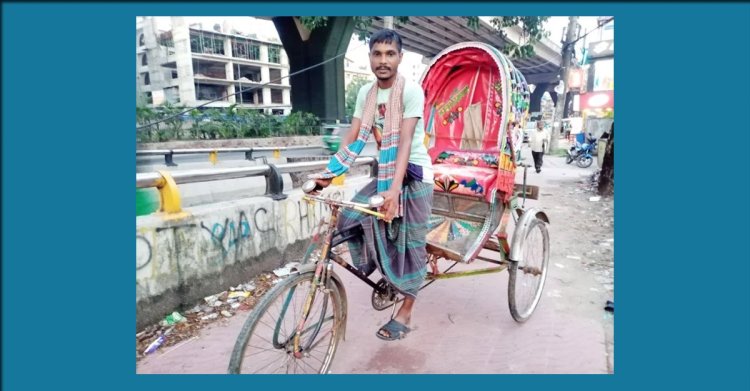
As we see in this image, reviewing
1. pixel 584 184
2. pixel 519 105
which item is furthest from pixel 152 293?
pixel 584 184

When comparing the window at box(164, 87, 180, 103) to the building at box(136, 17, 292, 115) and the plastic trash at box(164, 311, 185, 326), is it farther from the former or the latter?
the plastic trash at box(164, 311, 185, 326)

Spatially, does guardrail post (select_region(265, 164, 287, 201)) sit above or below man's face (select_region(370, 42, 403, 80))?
below

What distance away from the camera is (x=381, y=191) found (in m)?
2.20

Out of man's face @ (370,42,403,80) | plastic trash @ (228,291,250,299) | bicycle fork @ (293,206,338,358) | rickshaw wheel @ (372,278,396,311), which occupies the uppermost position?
man's face @ (370,42,403,80)

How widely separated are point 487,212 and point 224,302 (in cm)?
208

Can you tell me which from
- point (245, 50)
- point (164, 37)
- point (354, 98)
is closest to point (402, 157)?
point (164, 37)

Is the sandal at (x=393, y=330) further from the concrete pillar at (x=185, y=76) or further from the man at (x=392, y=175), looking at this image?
the concrete pillar at (x=185, y=76)

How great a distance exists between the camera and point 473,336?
2729mm

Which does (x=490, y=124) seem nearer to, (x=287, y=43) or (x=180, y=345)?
(x=180, y=345)

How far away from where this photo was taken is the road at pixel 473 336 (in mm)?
2408

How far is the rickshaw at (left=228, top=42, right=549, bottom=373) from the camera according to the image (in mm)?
1999

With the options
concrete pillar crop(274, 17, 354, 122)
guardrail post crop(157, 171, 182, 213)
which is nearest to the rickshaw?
guardrail post crop(157, 171, 182, 213)

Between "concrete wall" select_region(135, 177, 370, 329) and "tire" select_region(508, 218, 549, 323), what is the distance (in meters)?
1.95

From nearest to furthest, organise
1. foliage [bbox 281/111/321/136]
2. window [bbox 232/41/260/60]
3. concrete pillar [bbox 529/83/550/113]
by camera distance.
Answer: foliage [bbox 281/111/321/136]
window [bbox 232/41/260/60]
concrete pillar [bbox 529/83/550/113]
